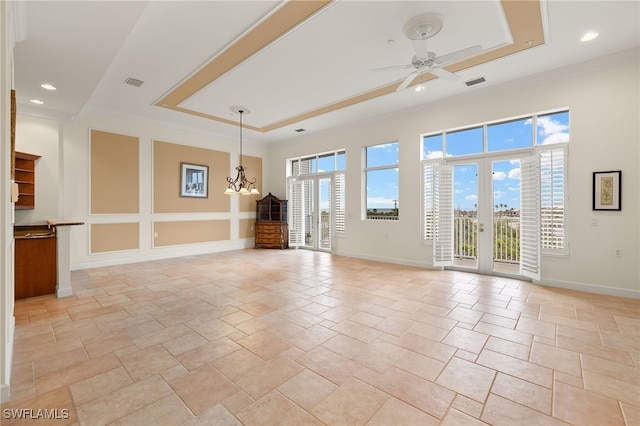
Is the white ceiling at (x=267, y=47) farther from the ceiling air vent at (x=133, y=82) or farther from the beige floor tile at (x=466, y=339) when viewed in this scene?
the beige floor tile at (x=466, y=339)

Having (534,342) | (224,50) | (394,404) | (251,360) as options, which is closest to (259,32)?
(224,50)

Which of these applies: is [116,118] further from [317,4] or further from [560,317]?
[560,317]

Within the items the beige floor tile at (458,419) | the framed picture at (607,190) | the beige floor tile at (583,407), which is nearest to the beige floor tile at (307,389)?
the beige floor tile at (458,419)

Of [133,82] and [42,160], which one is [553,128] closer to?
[133,82]

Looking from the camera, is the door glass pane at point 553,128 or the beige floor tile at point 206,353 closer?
the beige floor tile at point 206,353

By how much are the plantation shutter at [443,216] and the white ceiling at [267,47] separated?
4.79 feet

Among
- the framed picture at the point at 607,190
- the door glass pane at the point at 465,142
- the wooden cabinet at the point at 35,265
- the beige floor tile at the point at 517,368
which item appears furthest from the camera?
the door glass pane at the point at 465,142

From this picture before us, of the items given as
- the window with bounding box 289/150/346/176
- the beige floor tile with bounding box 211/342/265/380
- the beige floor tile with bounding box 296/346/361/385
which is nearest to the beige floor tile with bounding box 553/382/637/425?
the beige floor tile with bounding box 296/346/361/385

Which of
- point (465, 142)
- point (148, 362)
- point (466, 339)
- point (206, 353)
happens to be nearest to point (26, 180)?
point (148, 362)

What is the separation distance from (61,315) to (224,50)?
146 inches

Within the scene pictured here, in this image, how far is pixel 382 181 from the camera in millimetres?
6598

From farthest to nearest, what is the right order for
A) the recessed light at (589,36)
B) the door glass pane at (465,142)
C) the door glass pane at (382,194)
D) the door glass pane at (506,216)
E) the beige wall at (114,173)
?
the door glass pane at (382,194)
the beige wall at (114,173)
the door glass pane at (465,142)
the door glass pane at (506,216)
the recessed light at (589,36)

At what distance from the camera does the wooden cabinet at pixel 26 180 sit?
15.2 feet

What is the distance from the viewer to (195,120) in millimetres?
6598
